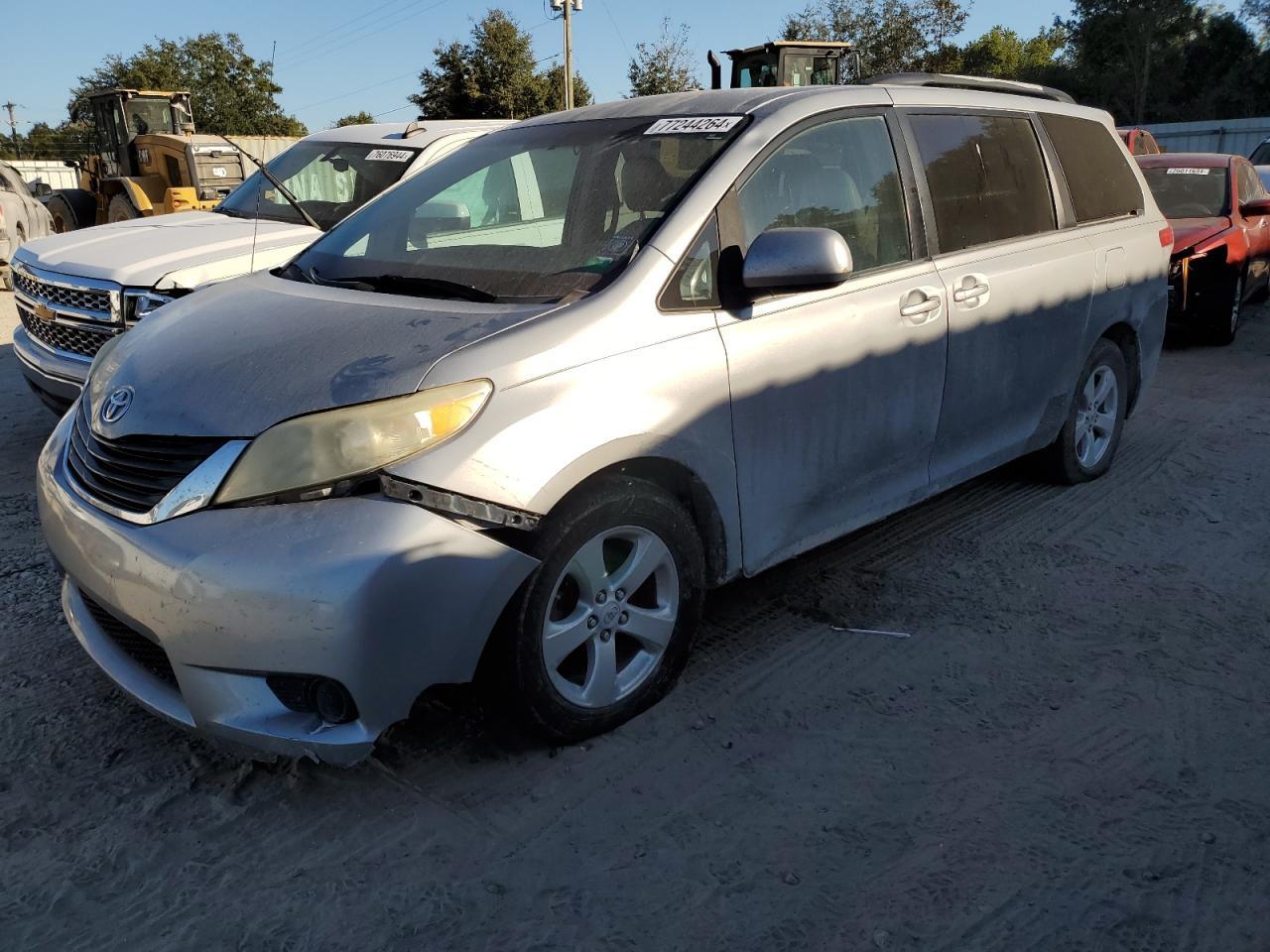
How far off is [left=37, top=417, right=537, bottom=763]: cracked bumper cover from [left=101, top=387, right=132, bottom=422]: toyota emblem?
13.8 inches

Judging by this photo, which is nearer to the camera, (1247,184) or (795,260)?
(795,260)

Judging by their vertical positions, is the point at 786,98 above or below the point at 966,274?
above

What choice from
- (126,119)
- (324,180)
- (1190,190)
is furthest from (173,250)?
(126,119)

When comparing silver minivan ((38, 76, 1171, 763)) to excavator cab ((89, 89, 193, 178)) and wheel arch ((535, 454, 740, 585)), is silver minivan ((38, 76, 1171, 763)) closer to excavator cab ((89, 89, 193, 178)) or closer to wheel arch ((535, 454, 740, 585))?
wheel arch ((535, 454, 740, 585))

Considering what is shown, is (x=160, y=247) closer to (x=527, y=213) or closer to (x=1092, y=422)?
(x=527, y=213)

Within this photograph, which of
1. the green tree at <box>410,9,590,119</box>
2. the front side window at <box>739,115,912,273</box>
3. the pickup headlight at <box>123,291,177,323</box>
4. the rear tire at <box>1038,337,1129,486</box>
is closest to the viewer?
the front side window at <box>739,115,912,273</box>

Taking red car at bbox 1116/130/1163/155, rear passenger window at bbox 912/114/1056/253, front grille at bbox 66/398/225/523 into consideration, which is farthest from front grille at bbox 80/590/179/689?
red car at bbox 1116/130/1163/155

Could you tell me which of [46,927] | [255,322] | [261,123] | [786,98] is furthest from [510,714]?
[261,123]

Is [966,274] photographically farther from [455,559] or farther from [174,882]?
[174,882]

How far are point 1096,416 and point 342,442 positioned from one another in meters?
4.01

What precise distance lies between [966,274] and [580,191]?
1514 millimetres

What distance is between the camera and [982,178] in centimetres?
412

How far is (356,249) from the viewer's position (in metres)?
3.64

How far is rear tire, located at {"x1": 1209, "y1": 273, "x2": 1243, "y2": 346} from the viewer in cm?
888
